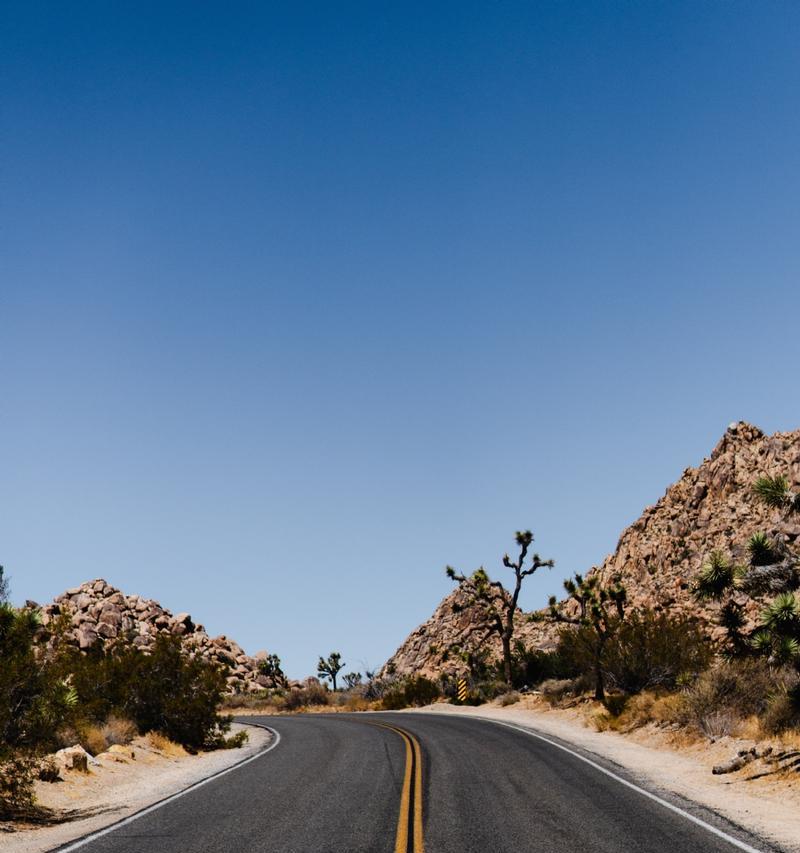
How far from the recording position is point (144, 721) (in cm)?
2647

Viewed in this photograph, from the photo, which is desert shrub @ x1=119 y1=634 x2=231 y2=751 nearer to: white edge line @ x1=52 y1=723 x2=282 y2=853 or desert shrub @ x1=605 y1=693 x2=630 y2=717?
white edge line @ x1=52 y1=723 x2=282 y2=853

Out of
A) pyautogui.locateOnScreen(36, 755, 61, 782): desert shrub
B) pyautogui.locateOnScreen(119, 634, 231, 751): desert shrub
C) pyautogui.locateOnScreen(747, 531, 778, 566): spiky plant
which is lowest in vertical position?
pyautogui.locateOnScreen(36, 755, 61, 782): desert shrub

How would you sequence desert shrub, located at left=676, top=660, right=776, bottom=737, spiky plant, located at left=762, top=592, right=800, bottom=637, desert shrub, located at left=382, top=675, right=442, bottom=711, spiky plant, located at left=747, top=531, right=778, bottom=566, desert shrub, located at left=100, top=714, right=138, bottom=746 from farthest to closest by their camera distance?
desert shrub, located at left=382, top=675, right=442, bottom=711 → desert shrub, located at left=100, top=714, right=138, bottom=746 → desert shrub, located at left=676, top=660, right=776, bottom=737 → spiky plant, located at left=747, top=531, right=778, bottom=566 → spiky plant, located at left=762, top=592, right=800, bottom=637

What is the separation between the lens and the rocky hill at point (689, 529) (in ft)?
231

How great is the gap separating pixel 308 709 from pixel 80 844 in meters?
51.7

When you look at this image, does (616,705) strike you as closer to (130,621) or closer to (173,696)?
(173,696)

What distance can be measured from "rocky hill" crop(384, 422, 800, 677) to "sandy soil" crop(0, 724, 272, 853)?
160 ft

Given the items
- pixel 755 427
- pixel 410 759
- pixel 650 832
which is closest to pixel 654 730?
pixel 410 759

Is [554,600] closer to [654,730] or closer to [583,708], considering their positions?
[583,708]

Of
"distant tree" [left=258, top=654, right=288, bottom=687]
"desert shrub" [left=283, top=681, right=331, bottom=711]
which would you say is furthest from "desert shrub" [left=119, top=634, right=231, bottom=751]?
"distant tree" [left=258, top=654, right=288, bottom=687]

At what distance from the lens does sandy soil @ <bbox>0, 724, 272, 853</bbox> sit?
41.6ft

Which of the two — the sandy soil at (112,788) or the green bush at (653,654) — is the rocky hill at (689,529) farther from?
the sandy soil at (112,788)

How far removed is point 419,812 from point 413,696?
4230cm

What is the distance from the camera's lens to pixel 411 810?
13086mm
